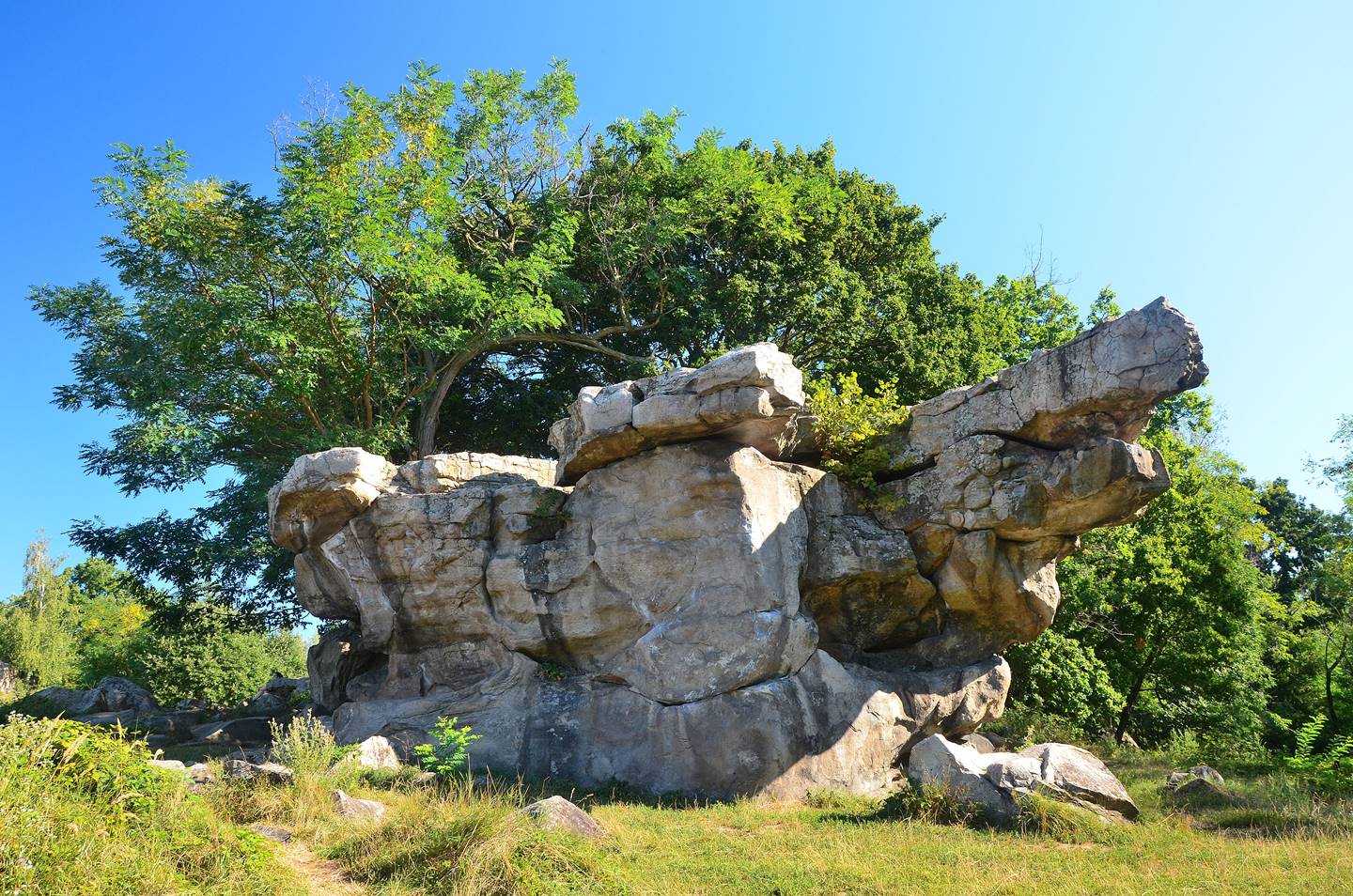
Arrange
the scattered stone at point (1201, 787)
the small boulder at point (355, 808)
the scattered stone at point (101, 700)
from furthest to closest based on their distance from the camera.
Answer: the scattered stone at point (101, 700), the scattered stone at point (1201, 787), the small boulder at point (355, 808)

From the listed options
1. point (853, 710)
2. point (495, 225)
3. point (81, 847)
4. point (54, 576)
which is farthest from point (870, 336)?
point (54, 576)

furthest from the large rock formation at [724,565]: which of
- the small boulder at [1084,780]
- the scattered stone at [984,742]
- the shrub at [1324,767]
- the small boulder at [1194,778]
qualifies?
the shrub at [1324,767]

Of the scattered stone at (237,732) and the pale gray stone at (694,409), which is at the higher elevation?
the pale gray stone at (694,409)

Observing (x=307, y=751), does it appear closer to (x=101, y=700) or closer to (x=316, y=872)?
(x=316, y=872)

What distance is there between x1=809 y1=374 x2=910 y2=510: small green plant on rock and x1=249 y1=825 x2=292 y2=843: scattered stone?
985 centimetres

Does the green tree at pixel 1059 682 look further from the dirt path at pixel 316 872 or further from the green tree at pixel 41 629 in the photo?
the green tree at pixel 41 629

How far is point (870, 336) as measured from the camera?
23656mm

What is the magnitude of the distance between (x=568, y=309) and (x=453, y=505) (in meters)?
9.13

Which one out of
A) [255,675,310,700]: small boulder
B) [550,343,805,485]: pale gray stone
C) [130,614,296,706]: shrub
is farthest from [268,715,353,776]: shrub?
[130,614,296,706]: shrub

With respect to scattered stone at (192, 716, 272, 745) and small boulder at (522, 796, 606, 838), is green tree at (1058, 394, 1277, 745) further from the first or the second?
scattered stone at (192, 716, 272, 745)

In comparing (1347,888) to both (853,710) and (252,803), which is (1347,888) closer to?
(853,710)

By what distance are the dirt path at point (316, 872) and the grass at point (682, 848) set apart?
0.08 feet

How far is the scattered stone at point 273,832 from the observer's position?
955 cm

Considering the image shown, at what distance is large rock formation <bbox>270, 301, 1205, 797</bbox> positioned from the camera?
1379 cm
